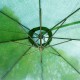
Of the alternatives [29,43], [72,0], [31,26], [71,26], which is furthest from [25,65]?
[72,0]

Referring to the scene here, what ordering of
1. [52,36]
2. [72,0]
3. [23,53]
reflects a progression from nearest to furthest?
[72,0]
[52,36]
[23,53]

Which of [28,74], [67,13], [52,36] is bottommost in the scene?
[28,74]

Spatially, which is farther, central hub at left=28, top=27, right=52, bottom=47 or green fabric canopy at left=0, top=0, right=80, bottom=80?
central hub at left=28, top=27, right=52, bottom=47

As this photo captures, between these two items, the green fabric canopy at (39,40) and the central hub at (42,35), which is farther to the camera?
the central hub at (42,35)

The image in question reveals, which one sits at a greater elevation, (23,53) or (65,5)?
(65,5)

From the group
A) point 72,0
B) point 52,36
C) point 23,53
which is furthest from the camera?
point 23,53

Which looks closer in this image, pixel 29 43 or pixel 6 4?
pixel 6 4

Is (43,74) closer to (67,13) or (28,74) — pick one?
(28,74)

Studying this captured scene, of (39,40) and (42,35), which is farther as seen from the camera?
(39,40)
